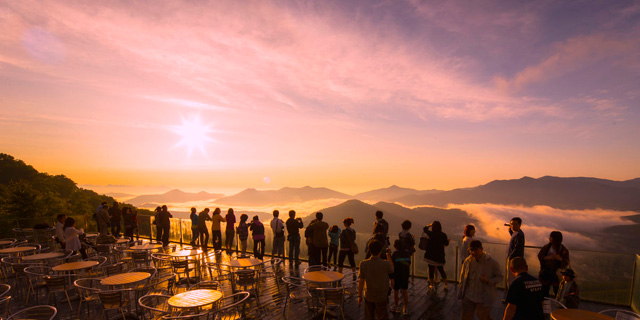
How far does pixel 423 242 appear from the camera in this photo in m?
7.89

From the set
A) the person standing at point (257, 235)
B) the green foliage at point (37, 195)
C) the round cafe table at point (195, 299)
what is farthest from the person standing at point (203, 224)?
A: the green foliage at point (37, 195)

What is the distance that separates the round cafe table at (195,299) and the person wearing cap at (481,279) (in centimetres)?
414

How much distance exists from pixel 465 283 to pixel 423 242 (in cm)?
291

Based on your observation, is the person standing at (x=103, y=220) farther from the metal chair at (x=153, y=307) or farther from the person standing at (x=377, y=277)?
the person standing at (x=377, y=277)

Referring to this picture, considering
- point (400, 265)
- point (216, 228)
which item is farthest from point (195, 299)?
point (216, 228)

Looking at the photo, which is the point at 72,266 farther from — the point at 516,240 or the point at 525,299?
the point at 516,240

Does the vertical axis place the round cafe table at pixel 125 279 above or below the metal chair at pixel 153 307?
above

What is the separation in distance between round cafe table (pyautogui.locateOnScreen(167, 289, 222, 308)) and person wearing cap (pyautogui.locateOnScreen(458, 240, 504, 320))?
13.6 feet

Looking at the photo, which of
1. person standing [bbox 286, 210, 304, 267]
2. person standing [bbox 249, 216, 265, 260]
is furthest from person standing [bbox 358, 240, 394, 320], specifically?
person standing [bbox 249, 216, 265, 260]

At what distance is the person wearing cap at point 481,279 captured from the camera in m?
4.78

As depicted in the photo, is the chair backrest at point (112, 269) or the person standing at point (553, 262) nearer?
the person standing at point (553, 262)

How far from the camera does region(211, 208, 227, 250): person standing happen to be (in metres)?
12.3

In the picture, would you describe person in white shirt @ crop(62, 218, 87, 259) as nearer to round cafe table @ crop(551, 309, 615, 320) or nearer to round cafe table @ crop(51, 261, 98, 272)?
round cafe table @ crop(51, 261, 98, 272)

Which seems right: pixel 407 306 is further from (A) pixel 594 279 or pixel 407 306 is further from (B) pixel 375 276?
(A) pixel 594 279
